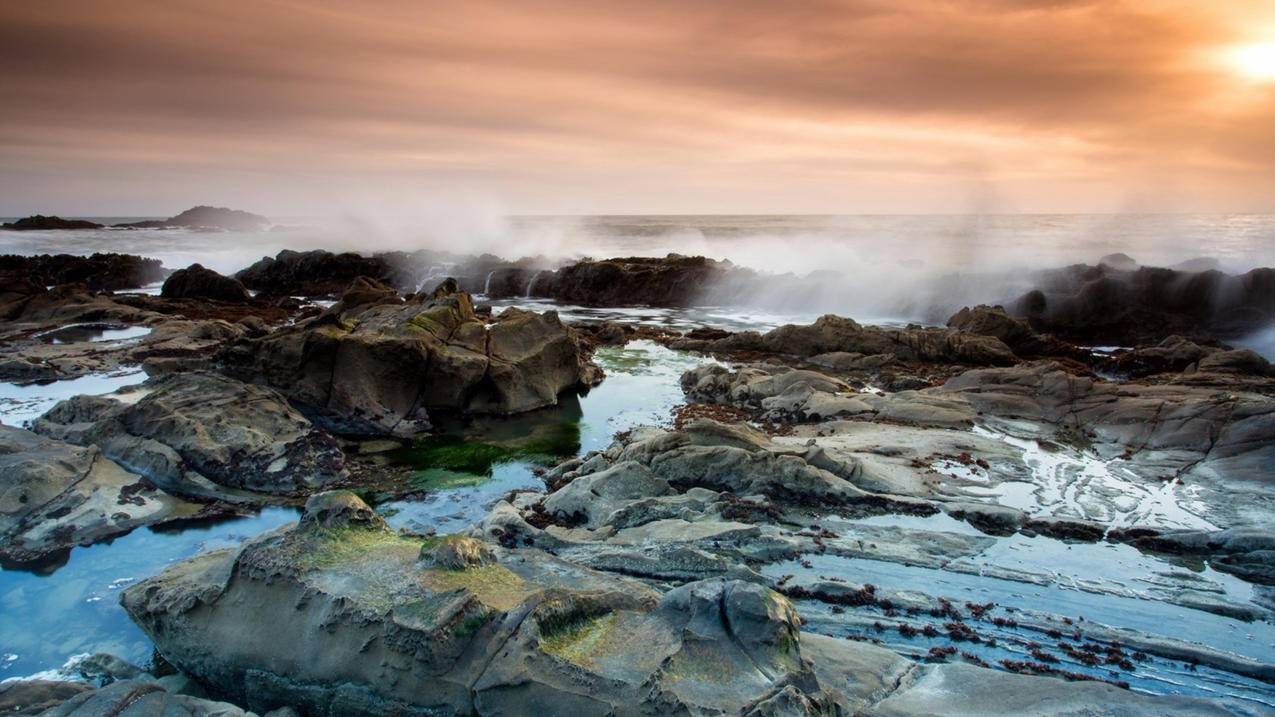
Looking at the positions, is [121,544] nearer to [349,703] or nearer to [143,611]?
[143,611]

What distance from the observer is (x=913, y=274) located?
39094 millimetres

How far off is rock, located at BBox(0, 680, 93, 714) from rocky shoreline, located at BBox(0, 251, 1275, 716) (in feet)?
0.16

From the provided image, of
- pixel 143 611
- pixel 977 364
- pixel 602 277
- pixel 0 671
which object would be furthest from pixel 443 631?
pixel 602 277

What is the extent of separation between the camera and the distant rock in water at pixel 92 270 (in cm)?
4441

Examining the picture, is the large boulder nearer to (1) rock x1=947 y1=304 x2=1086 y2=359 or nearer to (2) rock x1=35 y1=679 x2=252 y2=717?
(2) rock x1=35 y1=679 x2=252 y2=717

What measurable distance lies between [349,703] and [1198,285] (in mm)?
36282

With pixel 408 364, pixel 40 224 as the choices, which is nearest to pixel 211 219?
pixel 40 224

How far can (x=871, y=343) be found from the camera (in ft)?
83.2

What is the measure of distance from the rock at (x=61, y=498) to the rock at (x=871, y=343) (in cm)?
1899

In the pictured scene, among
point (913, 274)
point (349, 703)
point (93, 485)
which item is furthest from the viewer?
point (913, 274)

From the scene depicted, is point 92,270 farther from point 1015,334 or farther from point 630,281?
point 1015,334

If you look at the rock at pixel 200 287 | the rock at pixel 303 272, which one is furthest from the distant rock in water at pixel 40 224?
the rock at pixel 200 287

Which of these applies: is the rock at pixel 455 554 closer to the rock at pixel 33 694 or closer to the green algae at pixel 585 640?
the green algae at pixel 585 640

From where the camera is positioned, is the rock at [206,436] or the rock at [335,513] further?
the rock at [206,436]
